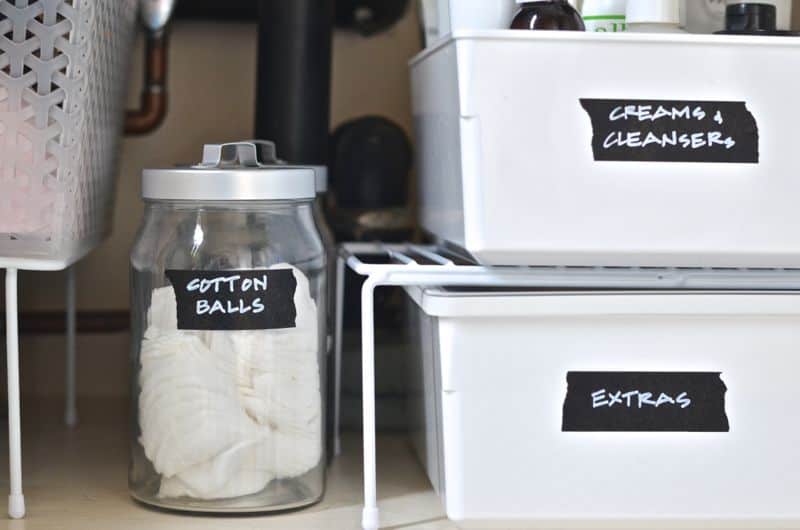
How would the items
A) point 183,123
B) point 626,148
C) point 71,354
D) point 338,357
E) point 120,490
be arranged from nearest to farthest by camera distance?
point 626,148 < point 120,490 < point 338,357 < point 71,354 < point 183,123

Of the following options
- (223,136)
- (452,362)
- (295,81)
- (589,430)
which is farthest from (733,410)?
(223,136)

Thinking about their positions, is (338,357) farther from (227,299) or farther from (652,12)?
(652,12)

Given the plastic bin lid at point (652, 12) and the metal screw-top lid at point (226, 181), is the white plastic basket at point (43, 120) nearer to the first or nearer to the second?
the metal screw-top lid at point (226, 181)

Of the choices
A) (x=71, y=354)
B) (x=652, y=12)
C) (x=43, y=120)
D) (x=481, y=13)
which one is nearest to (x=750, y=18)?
(x=652, y=12)

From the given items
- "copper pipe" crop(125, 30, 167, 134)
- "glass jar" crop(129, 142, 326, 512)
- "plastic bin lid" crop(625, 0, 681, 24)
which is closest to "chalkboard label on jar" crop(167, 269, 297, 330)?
"glass jar" crop(129, 142, 326, 512)

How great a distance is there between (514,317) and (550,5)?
26cm

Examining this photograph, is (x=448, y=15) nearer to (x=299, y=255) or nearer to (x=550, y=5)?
(x=550, y=5)

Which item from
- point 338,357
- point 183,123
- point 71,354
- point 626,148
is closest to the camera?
point 626,148

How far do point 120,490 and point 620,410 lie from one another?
1.51 feet

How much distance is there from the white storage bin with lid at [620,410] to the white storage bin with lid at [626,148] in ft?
0.14

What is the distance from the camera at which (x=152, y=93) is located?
1.33 meters

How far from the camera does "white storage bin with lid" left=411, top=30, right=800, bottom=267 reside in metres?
0.82

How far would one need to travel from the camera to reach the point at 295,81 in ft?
3.92

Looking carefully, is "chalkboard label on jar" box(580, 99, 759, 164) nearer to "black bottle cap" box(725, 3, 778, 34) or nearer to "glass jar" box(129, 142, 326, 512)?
"black bottle cap" box(725, 3, 778, 34)
